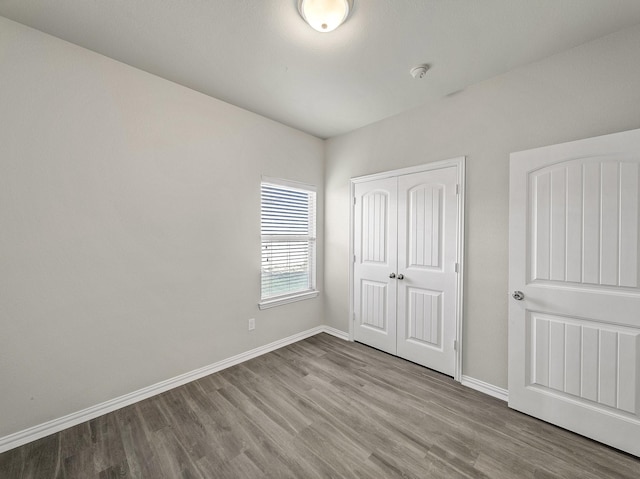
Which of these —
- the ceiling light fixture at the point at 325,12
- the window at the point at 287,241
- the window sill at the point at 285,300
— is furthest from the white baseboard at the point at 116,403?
the ceiling light fixture at the point at 325,12

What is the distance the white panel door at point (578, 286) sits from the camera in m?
1.61

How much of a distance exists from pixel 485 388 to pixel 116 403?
3004mm

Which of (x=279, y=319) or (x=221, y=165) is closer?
(x=221, y=165)

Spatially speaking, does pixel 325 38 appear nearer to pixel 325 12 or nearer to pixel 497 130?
pixel 325 12

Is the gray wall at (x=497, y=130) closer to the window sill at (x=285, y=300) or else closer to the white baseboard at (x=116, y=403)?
the window sill at (x=285, y=300)

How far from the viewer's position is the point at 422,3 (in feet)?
4.88

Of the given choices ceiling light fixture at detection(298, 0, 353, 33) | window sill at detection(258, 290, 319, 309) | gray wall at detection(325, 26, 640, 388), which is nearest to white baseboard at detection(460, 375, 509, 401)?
gray wall at detection(325, 26, 640, 388)

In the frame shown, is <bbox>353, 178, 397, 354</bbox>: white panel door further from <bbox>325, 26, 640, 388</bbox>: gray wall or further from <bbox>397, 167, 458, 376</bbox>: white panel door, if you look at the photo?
<bbox>325, 26, 640, 388</bbox>: gray wall

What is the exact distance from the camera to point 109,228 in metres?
1.99

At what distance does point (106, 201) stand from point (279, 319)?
6.70 ft

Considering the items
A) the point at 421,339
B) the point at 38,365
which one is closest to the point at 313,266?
the point at 421,339

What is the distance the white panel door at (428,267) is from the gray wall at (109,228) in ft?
5.53

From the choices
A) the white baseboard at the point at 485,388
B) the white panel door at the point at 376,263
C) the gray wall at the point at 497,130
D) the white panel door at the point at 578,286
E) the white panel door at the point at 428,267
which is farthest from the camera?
the white panel door at the point at 376,263

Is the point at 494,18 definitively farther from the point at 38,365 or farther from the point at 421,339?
the point at 38,365
